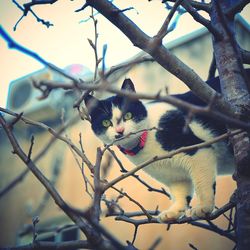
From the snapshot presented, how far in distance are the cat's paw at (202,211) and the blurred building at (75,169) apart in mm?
999

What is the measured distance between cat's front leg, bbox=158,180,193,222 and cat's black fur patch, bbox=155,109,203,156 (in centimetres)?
19

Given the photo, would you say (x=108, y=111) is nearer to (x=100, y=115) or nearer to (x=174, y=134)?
Result: (x=100, y=115)

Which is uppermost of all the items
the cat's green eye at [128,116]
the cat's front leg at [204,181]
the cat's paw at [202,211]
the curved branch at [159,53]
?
the curved branch at [159,53]

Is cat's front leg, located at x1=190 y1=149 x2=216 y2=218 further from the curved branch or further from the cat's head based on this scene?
the curved branch

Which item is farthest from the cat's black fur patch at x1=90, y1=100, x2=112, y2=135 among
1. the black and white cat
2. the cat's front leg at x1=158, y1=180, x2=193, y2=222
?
the cat's front leg at x1=158, y1=180, x2=193, y2=222

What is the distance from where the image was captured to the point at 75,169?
334 centimetres

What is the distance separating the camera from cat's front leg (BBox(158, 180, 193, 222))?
4.21 feet

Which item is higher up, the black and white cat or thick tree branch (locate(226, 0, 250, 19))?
thick tree branch (locate(226, 0, 250, 19))

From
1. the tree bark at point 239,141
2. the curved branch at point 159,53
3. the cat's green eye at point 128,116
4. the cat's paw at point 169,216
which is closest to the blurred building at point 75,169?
the cat's green eye at point 128,116

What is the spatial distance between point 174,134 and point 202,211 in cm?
32

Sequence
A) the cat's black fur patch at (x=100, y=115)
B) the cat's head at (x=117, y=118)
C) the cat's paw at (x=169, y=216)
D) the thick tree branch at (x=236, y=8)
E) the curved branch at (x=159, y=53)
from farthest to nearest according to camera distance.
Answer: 1. the cat's black fur patch at (x=100, y=115)
2. the cat's head at (x=117, y=118)
3. the cat's paw at (x=169, y=216)
4. the thick tree branch at (x=236, y=8)
5. the curved branch at (x=159, y=53)

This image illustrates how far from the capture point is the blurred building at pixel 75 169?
8.19 ft

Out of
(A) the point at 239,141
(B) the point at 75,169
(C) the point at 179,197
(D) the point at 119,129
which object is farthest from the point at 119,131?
(B) the point at 75,169

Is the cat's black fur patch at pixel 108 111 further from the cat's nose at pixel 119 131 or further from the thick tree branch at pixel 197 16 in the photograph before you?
the thick tree branch at pixel 197 16
